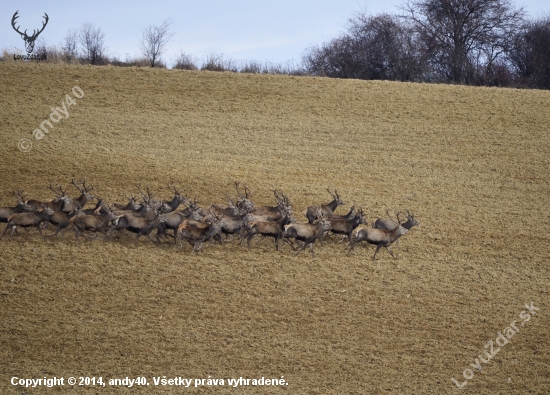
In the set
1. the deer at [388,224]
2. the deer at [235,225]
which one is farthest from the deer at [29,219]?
the deer at [388,224]

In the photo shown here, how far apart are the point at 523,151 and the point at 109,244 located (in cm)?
1642

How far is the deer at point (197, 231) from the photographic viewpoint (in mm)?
16406

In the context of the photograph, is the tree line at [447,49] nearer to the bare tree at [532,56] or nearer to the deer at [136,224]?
the bare tree at [532,56]

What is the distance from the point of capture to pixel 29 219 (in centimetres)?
1630

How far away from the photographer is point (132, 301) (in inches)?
553

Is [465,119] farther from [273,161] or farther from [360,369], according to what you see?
→ [360,369]

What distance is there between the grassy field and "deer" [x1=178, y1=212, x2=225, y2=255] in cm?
39

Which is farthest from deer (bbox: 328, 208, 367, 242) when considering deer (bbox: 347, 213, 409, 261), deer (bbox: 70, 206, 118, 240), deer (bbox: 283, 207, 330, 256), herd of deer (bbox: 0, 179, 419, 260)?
deer (bbox: 70, 206, 118, 240)

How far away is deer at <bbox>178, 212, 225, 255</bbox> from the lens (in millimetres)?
16406

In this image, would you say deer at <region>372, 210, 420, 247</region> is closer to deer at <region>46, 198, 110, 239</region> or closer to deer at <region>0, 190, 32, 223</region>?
deer at <region>46, 198, 110, 239</region>

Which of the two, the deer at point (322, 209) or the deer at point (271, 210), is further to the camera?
the deer at point (322, 209)

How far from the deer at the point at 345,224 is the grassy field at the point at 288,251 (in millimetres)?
448

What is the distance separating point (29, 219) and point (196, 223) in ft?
13.2

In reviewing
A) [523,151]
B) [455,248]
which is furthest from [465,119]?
[455,248]
